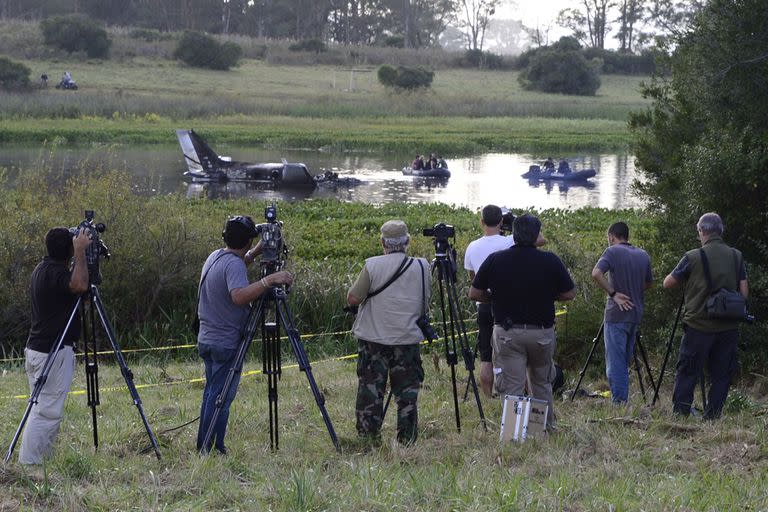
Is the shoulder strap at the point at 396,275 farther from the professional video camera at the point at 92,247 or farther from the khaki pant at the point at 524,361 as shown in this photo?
the professional video camera at the point at 92,247

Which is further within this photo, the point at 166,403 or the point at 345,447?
the point at 166,403

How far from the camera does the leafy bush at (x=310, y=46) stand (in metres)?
108

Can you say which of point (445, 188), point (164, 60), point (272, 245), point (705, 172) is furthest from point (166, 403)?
point (164, 60)

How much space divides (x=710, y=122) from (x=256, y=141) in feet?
163

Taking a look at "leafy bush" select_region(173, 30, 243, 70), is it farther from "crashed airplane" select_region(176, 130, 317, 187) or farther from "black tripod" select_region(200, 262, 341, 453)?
"black tripod" select_region(200, 262, 341, 453)

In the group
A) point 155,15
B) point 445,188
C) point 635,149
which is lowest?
point 445,188

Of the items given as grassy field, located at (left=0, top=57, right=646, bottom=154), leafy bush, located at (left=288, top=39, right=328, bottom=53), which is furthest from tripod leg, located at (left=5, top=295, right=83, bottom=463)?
leafy bush, located at (left=288, top=39, right=328, bottom=53)

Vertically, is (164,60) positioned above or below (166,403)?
above

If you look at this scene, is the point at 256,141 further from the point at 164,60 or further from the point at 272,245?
the point at 272,245

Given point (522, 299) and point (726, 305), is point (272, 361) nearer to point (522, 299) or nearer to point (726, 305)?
point (522, 299)

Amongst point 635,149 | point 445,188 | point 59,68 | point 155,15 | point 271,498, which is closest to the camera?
point 271,498

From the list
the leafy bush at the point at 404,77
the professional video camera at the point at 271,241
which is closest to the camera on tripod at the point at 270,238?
the professional video camera at the point at 271,241

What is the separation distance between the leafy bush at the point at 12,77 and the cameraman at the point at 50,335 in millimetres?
72486

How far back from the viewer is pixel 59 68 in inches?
3445
